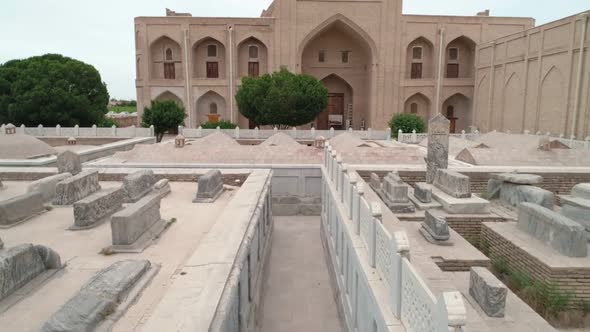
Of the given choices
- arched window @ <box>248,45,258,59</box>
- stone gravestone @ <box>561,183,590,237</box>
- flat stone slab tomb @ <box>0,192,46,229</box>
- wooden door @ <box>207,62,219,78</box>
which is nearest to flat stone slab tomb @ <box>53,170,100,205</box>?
flat stone slab tomb @ <box>0,192,46,229</box>

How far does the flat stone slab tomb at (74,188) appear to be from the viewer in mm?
6648

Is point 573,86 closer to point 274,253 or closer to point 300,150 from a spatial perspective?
point 300,150

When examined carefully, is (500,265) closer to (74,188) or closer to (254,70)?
(74,188)

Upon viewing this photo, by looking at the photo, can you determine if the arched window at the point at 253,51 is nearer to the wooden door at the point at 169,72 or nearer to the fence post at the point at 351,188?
the wooden door at the point at 169,72

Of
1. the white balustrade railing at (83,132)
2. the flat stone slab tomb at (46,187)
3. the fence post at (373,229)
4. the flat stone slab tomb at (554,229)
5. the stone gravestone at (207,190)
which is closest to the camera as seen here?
the fence post at (373,229)

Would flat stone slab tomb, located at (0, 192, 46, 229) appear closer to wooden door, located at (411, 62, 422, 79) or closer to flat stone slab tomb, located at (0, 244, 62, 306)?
flat stone slab tomb, located at (0, 244, 62, 306)

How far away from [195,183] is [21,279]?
503cm

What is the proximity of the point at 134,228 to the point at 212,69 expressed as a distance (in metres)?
27.1

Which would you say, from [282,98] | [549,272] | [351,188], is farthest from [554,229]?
[282,98]

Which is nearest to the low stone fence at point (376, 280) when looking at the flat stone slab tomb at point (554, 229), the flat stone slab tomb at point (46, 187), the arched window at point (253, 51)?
the flat stone slab tomb at point (554, 229)

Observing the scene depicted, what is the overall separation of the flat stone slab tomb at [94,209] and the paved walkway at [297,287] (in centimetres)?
260

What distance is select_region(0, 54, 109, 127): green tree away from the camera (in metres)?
24.6

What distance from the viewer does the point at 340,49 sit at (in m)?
30.9

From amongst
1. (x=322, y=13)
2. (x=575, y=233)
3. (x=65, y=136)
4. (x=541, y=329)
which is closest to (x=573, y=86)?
(x=322, y=13)
